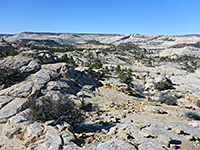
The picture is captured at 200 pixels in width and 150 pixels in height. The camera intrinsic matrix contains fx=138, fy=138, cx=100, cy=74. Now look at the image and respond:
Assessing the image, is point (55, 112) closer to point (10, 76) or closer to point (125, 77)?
point (10, 76)

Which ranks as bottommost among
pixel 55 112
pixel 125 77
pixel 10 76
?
pixel 125 77

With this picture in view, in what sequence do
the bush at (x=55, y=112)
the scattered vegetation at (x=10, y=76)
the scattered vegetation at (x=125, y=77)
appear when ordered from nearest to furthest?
the bush at (x=55, y=112)
the scattered vegetation at (x=10, y=76)
the scattered vegetation at (x=125, y=77)

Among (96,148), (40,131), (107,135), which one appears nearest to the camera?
(96,148)

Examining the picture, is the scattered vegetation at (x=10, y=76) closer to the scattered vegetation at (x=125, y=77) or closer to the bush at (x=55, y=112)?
the bush at (x=55, y=112)

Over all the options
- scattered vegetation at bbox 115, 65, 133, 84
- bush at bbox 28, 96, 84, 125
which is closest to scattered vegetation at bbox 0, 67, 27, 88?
bush at bbox 28, 96, 84, 125

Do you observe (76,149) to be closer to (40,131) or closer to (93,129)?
(40,131)

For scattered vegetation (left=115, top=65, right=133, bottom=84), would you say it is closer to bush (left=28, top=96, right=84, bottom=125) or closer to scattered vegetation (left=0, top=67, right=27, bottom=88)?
scattered vegetation (left=0, top=67, right=27, bottom=88)

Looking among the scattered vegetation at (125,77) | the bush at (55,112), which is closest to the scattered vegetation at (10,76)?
the bush at (55,112)

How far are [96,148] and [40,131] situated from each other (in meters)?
2.69

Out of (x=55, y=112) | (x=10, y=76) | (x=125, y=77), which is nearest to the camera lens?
(x=55, y=112)

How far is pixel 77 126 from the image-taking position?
26.2 feet

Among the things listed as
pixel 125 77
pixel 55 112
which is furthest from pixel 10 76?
pixel 125 77

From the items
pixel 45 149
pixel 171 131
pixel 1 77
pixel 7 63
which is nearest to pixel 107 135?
pixel 45 149

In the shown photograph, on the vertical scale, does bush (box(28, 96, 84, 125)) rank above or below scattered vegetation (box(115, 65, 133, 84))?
above
